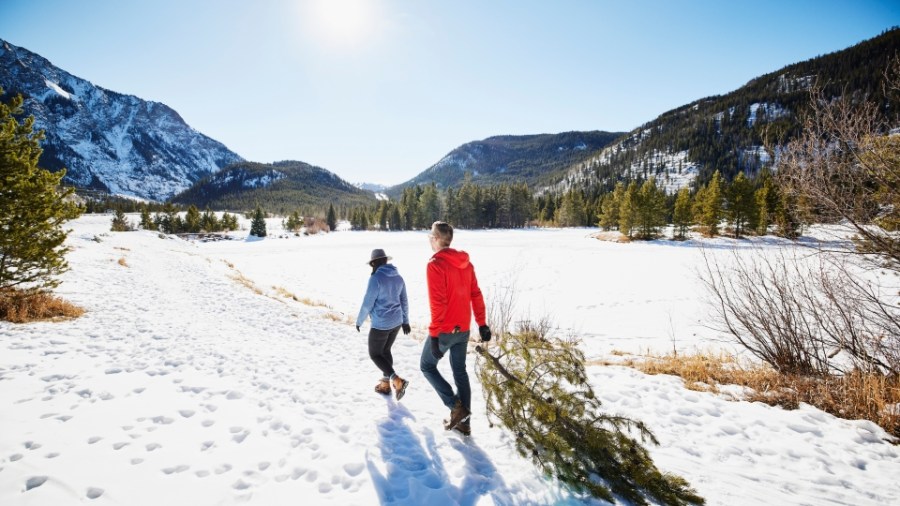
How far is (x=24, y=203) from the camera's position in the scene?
717 cm

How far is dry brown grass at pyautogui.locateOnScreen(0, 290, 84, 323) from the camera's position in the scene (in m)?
7.09

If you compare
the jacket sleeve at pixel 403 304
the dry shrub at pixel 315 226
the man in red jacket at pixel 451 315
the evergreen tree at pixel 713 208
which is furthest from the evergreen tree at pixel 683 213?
the dry shrub at pixel 315 226

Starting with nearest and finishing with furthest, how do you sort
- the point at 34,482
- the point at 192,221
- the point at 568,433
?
the point at 34,482 < the point at 568,433 < the point at 192,221

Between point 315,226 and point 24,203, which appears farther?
point 315,226

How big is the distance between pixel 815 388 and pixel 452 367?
5.70 meters

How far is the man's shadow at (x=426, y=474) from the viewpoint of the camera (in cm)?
305

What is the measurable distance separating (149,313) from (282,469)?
8.76 m

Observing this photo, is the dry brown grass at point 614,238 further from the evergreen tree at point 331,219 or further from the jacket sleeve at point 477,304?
the evergreen tree at point 331,219

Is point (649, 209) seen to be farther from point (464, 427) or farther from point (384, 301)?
point (464, 427)

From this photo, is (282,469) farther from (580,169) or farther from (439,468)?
(580,169)

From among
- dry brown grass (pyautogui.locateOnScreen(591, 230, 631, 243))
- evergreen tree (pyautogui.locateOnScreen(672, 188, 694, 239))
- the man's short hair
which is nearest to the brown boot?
the man's short hair

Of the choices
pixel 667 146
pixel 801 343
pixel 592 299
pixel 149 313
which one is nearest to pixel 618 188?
pixel 592 299

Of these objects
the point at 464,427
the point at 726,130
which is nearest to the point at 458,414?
the point at 464,427

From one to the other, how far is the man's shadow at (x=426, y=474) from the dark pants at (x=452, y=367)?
492 mm
